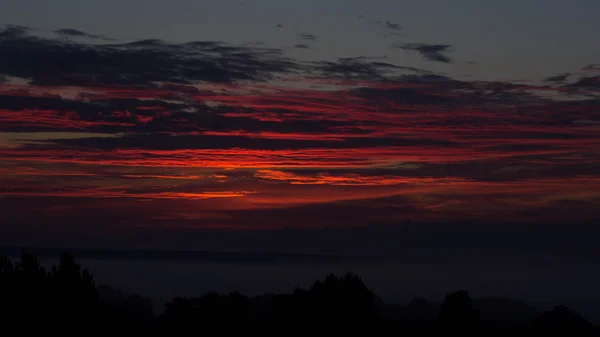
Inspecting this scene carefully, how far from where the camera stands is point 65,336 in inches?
2864

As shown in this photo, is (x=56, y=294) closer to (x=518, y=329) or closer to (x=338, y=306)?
(x=338, y=306)

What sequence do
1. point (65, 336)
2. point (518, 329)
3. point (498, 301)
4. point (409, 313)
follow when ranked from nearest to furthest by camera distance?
point (65, 336) < point (518, 329) < point (409, 313) < point (498, 301)

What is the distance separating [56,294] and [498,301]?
72.6 m

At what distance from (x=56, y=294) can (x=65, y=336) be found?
479cm

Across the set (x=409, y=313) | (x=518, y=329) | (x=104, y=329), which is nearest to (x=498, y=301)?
(x=409, y=313)

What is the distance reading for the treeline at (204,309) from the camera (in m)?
74.4

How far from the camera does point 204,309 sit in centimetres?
7788

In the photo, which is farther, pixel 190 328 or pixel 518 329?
pixel 518 329

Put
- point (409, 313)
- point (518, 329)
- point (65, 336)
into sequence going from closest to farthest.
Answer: point (65, 336), point (518, 329), point (409, 313)

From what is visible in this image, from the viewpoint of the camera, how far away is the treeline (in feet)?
244

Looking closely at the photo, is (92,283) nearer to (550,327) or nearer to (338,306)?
(338,306)

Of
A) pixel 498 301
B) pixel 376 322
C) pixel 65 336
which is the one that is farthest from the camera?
pixel 498 301

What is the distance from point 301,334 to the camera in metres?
73.9

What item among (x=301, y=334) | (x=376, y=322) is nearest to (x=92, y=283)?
(x=301, y=334)
